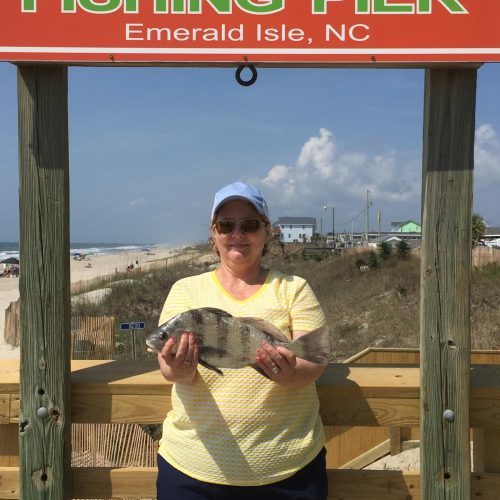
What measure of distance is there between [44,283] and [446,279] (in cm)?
181

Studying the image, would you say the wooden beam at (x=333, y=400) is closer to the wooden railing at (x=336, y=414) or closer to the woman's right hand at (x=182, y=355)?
the wooden railing at (x=336, y=414)

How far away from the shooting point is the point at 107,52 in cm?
253

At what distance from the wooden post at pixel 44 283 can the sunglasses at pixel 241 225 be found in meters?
0.78

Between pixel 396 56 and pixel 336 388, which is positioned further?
pixel 336 388

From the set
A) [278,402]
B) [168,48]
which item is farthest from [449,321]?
[168,48]

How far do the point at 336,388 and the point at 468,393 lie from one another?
589mm

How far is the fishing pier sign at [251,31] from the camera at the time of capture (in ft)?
8.14

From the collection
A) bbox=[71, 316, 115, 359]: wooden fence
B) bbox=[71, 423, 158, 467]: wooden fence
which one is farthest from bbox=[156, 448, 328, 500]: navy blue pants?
bbox=[71, 316, 115, 359]: wooden fence

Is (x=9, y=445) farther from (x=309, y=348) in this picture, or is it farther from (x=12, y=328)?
(x=12, y=328)

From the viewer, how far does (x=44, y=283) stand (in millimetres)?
2689

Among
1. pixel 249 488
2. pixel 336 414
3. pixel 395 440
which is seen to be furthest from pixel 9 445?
pixel 395 440

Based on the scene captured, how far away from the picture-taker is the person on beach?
2252 millimetres

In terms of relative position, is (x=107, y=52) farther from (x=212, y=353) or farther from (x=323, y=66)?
(x=212, y=353)

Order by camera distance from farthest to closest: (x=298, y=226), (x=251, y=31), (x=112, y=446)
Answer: (x=298, y=226) < (x=112, y=446) < (x=251, y=31)
